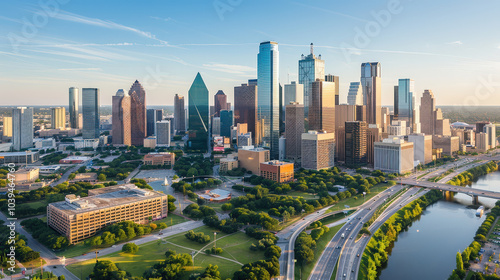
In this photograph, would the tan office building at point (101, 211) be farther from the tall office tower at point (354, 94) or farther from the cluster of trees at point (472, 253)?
the tall office tower at point (354, 94)

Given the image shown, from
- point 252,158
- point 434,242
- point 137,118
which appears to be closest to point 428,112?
point 252,158

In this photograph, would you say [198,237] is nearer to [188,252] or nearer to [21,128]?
[188,252]

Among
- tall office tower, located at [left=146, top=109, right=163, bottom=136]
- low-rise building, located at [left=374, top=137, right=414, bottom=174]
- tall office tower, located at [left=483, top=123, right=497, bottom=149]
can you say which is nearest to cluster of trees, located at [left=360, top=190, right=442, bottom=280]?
low-rise building, located at [left=374, top=137, right=414, bottom=174]

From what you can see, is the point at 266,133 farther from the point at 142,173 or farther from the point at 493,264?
the point at 493,264

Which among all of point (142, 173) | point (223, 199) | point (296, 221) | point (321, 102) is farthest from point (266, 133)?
point (296, 221)

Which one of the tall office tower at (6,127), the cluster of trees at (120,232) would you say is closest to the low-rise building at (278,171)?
the cluster of trees at (120,232)
